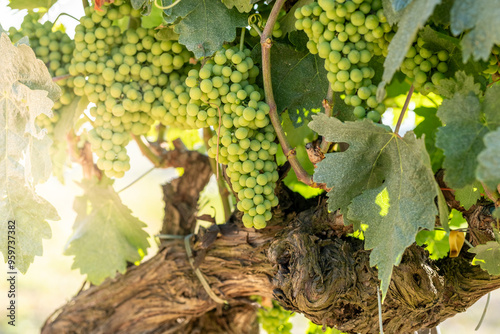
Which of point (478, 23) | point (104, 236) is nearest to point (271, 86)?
point (478, 23)

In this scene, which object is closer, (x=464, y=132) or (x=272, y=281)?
(x=464, y=132)

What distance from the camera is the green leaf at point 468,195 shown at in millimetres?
726

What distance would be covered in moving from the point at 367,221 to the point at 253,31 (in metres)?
0.38

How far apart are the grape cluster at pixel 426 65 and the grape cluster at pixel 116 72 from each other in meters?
0.40

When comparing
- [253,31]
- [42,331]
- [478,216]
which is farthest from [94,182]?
[478,216]

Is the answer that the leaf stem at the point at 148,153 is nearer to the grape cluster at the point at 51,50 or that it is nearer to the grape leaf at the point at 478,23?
the grape cluster at the point at 51,50

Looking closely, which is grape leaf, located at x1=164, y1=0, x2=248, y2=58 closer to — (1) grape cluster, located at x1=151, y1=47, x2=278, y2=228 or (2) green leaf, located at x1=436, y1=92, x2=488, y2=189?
(1) grape cluster, located at x1=151, y1=47, x2=278, y2=228

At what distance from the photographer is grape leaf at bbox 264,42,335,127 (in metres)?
0.79

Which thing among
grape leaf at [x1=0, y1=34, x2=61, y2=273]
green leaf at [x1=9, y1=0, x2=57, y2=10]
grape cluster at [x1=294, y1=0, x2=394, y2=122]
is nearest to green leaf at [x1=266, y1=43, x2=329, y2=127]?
grape cluster at [x1=294, y1=0, x2=394, y2=122]

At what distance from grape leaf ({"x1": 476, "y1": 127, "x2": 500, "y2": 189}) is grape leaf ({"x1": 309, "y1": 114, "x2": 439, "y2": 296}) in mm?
93

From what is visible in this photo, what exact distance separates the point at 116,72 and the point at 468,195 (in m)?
0.61

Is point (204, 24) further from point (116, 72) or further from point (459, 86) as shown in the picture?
point (459, 86)

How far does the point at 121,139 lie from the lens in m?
0.85

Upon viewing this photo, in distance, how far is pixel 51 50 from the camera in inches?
36.3
